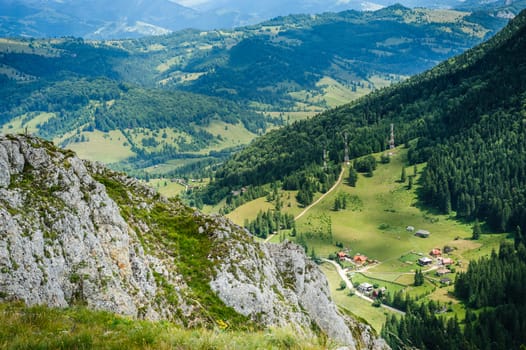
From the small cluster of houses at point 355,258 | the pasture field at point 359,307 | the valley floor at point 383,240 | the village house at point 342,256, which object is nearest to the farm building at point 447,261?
the valley floor at point 383,240

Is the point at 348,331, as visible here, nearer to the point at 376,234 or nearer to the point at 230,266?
the point at 230,266

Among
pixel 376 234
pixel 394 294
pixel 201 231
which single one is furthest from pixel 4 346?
pixel 376 234

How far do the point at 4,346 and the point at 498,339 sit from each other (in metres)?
89.4

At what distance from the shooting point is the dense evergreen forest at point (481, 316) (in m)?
83.8

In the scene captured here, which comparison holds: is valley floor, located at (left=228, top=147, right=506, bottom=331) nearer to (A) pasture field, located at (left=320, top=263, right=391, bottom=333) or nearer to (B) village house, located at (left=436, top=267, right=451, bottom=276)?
(A) pasture field, located at (left=320, top=263, right=391, bottom=333)

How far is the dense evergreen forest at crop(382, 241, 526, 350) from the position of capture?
275 ft

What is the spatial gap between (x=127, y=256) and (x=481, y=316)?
8393 cm

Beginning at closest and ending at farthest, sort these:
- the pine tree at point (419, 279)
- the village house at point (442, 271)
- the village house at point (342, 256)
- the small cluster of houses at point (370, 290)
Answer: the small cluster of houses at point (370, 290) → the pine tree at point (419, 279) → the village house at point (442, 271) → the village house at point (342, 256)

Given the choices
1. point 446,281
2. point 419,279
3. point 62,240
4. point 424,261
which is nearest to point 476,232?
point 424,261

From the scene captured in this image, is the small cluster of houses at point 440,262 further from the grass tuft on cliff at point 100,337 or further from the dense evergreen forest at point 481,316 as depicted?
the grass tuft on cliff at point 100,337

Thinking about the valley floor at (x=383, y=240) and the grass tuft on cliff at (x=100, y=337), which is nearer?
the grass tuft on cliff at (x=100, y=337)

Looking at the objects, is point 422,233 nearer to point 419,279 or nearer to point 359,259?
point 359,259

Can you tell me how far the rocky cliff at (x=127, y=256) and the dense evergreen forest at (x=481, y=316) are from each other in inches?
1497

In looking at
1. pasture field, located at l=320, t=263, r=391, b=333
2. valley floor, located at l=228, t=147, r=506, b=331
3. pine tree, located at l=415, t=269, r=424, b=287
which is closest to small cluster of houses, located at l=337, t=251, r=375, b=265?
valley floor, located at l=228, t=147, r=506, b=331
